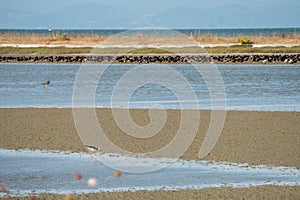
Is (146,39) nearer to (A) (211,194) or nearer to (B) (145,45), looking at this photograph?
(B) (145,45)

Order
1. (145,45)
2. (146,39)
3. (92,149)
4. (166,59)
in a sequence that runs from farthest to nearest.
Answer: (146,39) < (145,45) < (166,59) < (92,149)

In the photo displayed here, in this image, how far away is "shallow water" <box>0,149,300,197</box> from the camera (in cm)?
1033

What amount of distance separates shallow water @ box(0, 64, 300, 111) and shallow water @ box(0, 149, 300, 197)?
7.71 meters

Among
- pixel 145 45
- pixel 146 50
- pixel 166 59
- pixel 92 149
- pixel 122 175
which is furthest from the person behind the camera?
pixel 145 45

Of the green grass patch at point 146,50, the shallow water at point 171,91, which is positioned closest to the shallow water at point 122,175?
the shallow water at point 171,91

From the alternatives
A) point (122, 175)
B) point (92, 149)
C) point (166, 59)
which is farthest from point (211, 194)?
point (166, 59)

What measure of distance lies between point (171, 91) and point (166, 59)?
65.5 ft

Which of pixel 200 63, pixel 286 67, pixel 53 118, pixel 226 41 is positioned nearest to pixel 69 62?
pixel 200 63

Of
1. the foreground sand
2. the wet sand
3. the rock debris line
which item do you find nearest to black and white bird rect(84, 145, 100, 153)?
the foreground sand

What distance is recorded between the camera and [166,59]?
45.5 m

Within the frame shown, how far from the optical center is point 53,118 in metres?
17.7

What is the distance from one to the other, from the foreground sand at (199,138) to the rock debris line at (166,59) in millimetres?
25043

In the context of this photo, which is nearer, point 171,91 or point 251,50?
point 171,91

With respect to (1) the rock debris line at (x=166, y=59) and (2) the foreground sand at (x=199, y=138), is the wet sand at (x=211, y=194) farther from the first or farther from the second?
(1) the rock debris line at (x=166, y=59)
